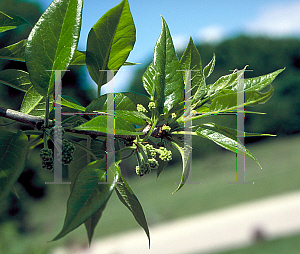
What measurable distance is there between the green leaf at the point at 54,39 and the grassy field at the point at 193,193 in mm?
6306

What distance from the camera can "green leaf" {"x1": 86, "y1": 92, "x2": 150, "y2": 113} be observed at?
0.39 metres

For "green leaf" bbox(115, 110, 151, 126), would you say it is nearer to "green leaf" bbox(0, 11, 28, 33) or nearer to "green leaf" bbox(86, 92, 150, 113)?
"green leaf" bbox(86, 92, 150, 113)

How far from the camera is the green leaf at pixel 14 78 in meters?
0.53

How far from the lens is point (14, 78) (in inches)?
21.0

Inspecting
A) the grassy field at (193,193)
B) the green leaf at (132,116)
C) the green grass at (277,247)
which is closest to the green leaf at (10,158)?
the green leaf at (132,116)


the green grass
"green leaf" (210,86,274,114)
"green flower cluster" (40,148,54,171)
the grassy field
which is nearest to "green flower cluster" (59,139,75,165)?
"green flower cluster" (40,148,54,171)

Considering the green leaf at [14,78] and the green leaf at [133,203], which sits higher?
the green leaf at [14,78]

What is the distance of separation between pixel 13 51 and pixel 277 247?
7.77m

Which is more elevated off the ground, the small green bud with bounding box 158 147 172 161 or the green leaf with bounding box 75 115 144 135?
the green leaf with bounding box 75 115 144 135

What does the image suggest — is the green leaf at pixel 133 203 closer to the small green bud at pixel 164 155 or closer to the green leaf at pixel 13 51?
the small green bud at pixel 164 155

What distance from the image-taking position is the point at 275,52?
11.0 m

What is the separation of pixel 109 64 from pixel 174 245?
7182 mm

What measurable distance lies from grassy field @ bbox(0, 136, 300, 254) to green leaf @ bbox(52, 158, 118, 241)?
632 cm

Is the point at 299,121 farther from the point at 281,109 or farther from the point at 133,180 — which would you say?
the point at 133,180
